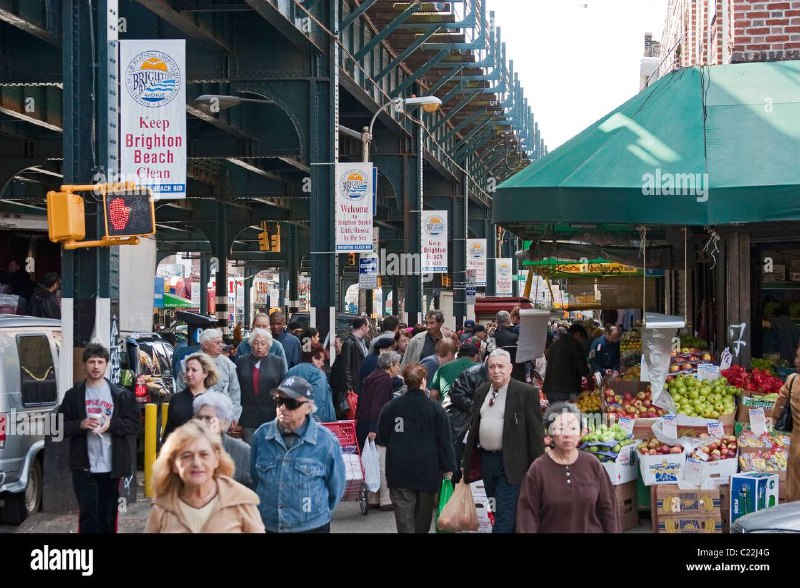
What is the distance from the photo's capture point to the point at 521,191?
557 inches

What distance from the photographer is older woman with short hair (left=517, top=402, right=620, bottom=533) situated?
23.1 ft

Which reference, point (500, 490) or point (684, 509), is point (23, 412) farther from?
point (684, 509)

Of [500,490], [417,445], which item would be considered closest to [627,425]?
[500,490]

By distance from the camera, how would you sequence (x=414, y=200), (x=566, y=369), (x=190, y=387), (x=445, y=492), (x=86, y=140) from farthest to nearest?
(x=414, y=200) → (x=566, y=369) → (x=86, y=140) → (x=445, y=492) → (x=190, y=387)

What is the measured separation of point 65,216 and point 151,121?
5.83 feet

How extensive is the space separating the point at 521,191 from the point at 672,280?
1217cm

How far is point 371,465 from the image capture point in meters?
12.8

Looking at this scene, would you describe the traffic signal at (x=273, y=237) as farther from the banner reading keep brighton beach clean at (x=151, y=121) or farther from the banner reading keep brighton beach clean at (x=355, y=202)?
the banner reading keep brighton beach clean at (x=151, y=121)

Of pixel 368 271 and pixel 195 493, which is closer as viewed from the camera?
pixel 195 493

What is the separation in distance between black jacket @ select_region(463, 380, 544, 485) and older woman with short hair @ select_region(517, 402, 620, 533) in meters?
2.11

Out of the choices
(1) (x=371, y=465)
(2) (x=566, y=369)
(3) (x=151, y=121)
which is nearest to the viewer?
(1) (x=371, y=465)

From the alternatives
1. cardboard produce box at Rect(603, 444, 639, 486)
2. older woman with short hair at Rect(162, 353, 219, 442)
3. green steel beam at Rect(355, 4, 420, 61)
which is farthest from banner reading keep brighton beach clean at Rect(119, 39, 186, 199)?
green steel beam at Rect(355, 4, 420, 61)

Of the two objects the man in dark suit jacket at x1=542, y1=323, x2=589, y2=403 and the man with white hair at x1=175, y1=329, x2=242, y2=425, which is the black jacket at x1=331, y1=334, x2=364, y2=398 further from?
the man in dark suit jacket at x1=542, y1=323, x2=589, y2=403

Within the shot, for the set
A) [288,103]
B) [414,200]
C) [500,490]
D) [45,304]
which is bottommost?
[500,490]
